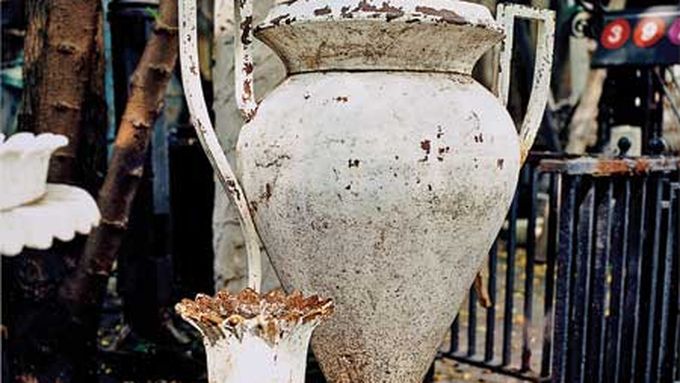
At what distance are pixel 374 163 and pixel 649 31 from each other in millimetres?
3172

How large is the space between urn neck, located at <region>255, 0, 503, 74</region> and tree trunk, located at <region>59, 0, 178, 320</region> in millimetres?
776

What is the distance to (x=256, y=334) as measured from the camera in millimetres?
1165

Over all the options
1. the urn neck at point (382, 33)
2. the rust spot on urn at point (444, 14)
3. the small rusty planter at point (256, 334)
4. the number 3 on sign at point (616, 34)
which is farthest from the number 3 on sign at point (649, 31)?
the small rusty planter at point (256, 334)

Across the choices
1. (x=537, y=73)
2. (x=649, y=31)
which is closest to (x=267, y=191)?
(x=537, y=73)

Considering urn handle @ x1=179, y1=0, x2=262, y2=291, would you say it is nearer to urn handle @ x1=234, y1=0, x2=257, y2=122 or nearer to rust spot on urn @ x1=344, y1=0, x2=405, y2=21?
urn handle @ x1=234, y1=0, x2=257, y2=122

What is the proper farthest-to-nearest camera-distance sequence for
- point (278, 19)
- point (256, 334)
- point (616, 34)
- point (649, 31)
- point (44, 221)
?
point (616, 34), point (649, 31), point (278, 19), point (256, 334), point (44, 221)

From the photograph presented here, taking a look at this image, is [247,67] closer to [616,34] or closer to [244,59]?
[244,59]

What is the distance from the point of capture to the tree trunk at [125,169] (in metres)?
2.13

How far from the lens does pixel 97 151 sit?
236cm

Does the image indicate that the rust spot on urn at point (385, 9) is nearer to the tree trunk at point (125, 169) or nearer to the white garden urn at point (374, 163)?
the white garden urn at point (374, 163)

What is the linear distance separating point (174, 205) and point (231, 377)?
7.94 ft

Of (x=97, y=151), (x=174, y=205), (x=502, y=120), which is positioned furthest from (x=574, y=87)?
(x=502, y=120)

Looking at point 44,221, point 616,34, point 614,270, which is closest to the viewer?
point 44,221

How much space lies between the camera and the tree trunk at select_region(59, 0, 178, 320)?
6.98ft
